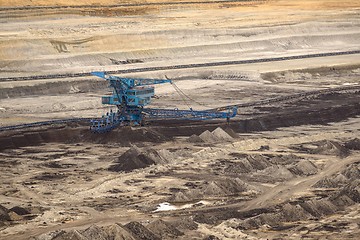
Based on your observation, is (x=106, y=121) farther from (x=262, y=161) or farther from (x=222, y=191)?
(x=222, y=191)

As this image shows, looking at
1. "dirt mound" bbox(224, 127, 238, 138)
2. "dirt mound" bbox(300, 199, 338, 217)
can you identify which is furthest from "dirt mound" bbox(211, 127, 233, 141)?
"dirt mound" bbox(300, 199, 338, 217)

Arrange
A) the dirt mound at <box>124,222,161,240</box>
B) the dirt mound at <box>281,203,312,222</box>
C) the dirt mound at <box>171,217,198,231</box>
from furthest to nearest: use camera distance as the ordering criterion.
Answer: the dirt mound at <box>281,203,312,222</box> < the dirt mound at <box>171,217,198,231</box> < the dirt mound at <box>124,222,161,240</box>

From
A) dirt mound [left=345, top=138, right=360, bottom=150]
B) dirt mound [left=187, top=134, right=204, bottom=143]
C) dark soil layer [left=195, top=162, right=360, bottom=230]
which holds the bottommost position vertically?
dark soil layer [left=195, top=162, right=360, bottom=230]

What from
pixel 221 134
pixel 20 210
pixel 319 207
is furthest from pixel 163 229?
pixel 221 134

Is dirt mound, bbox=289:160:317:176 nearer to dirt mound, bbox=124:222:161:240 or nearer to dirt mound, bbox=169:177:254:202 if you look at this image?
dirt mound, bbox=169:177:254:202

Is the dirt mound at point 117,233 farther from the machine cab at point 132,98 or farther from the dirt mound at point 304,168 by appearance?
the machine cab at point 132,98

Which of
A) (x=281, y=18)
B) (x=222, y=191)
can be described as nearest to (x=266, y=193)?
(x=222, y=191)
